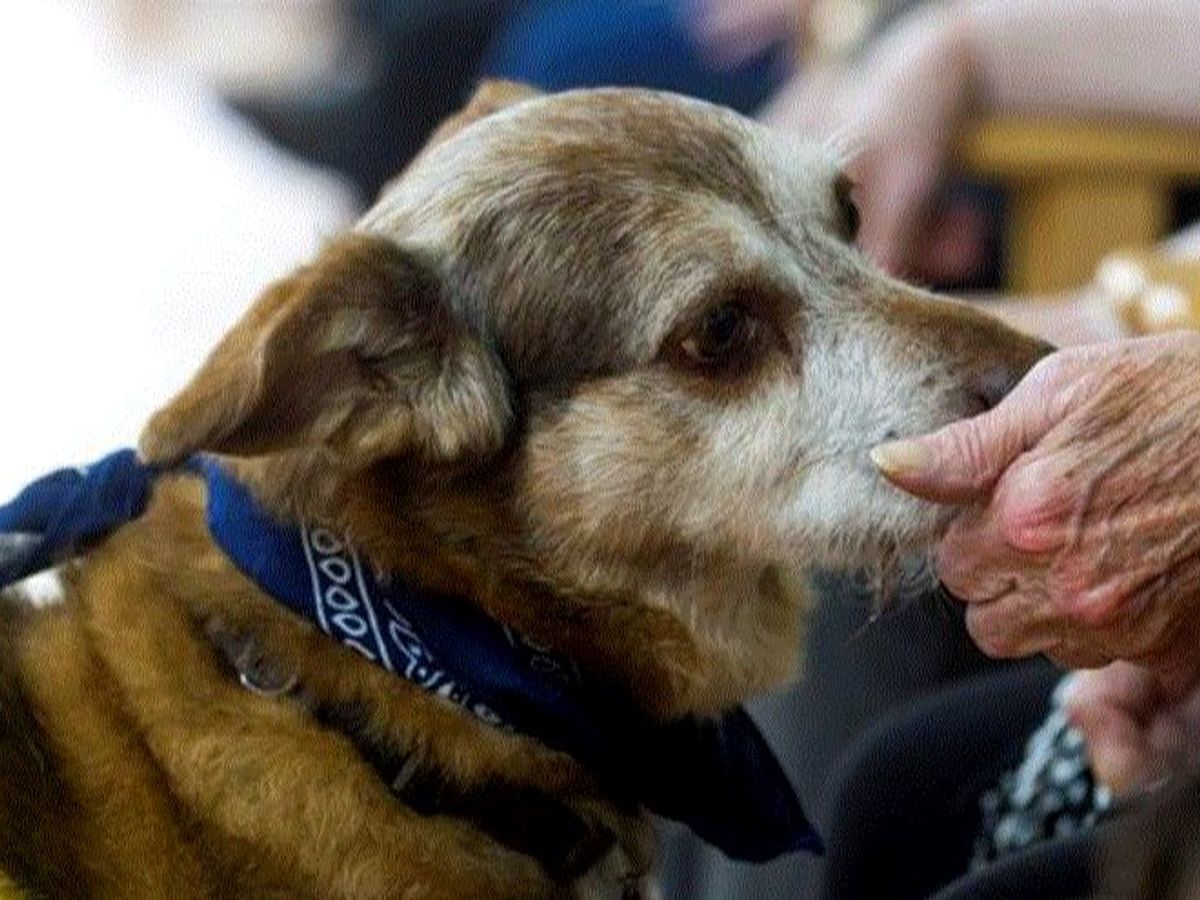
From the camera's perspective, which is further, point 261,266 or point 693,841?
point 261,266

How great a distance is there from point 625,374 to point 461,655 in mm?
188

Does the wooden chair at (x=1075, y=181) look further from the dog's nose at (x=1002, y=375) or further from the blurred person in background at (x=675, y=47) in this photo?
the dog's nose at (x=1002, y=375)

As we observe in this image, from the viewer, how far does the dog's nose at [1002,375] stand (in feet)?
4.52

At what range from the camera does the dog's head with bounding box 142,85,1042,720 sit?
1.36 m

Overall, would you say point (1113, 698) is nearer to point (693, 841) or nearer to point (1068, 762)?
point (1068, 762)

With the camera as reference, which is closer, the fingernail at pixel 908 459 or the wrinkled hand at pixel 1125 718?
the fingernail at pixel 908 459

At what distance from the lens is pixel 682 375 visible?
55.4 inches

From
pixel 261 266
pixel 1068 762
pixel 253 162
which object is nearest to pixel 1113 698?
pixel 1068 762

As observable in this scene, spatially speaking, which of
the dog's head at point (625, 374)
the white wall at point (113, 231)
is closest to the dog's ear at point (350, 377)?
the dog's head at point (625, 374)

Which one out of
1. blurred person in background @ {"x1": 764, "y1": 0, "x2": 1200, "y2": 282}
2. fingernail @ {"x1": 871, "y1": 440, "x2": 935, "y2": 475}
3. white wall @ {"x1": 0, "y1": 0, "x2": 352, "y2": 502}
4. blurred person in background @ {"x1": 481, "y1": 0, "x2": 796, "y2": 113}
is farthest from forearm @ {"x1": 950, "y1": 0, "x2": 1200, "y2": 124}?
white wall @ {"x1": 0, "y1": 0, "x2": 352, "y2": 502}

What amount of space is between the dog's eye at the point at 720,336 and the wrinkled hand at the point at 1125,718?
1.00ft

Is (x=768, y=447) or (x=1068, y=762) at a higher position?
(x=768, y=447)

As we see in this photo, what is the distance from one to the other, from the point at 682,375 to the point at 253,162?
3.26 meters

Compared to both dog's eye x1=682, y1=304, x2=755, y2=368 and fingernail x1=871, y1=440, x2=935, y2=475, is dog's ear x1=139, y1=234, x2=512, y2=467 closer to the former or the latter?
dog's eye x1=682, y1=304, x2=755, y2=368
